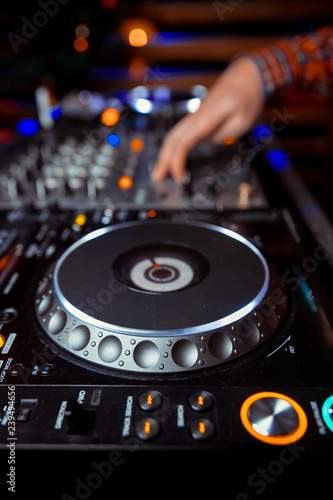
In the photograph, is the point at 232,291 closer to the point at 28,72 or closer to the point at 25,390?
the point at 25,390

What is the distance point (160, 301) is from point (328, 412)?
23cm

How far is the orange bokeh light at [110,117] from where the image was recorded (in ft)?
4.52

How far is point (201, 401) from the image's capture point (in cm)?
45

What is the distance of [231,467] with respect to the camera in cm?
42

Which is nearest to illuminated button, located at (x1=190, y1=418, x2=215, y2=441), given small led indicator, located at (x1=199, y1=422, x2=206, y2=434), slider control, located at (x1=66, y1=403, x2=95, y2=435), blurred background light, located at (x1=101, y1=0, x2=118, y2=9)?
small led indicator, located at (x1=199, y1=422, x2=206, y2=434)

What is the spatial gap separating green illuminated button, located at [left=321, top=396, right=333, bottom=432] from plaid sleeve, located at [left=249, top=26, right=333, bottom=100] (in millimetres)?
1007

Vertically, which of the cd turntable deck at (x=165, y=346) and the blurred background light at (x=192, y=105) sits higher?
the cd turntable deck at (x=165, y=346)

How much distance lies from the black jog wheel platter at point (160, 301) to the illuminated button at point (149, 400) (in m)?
0.04

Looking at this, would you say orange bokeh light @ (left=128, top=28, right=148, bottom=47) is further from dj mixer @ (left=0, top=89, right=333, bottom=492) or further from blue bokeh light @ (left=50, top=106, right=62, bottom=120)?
dj mixer @ (left=0, top=89, right=333, bottom=492)

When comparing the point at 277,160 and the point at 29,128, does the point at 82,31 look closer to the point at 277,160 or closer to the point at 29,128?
the point at 29,128

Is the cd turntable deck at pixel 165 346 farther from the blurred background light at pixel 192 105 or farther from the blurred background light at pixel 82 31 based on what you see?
the blurred background light at pixel 82 31

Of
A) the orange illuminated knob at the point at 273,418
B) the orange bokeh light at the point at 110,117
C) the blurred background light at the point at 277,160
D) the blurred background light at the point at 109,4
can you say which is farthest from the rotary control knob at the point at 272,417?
the blurred background light at the point at 109,4

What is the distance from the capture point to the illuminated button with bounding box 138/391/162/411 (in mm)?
444

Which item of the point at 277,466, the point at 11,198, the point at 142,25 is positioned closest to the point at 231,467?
the point at 277,466
